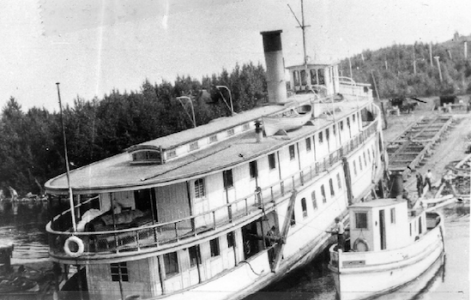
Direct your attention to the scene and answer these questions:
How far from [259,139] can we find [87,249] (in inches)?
312

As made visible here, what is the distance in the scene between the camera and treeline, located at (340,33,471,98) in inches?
1909

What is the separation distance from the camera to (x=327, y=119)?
25.4m

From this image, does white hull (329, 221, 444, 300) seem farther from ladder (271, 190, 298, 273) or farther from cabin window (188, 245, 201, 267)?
cabin window (188, 245, 201, 267)

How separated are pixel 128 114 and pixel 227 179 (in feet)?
72.2

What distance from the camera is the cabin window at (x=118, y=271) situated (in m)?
15.8

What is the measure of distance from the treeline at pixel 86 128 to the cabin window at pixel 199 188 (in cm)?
1839

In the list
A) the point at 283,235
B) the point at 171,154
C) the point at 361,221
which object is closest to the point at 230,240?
the point at 283,235

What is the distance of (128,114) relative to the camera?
3850 cm

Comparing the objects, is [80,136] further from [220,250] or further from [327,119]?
[220,250]

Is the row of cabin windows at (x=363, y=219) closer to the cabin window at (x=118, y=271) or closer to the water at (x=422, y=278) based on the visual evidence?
the water at (x=422, y=278)

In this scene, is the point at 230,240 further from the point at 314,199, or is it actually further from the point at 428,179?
the point at 428,179

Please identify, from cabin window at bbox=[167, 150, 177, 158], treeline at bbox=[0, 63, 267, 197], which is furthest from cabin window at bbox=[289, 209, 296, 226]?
treeline at bbox=[0, 63, 267, 197]

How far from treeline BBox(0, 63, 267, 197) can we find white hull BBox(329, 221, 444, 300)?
62.9 feet

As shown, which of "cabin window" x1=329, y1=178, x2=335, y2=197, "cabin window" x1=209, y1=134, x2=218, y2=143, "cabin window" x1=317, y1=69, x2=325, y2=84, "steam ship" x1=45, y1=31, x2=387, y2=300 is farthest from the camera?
"cabin window" x1=317, y1=69, x2=325, y2=84
